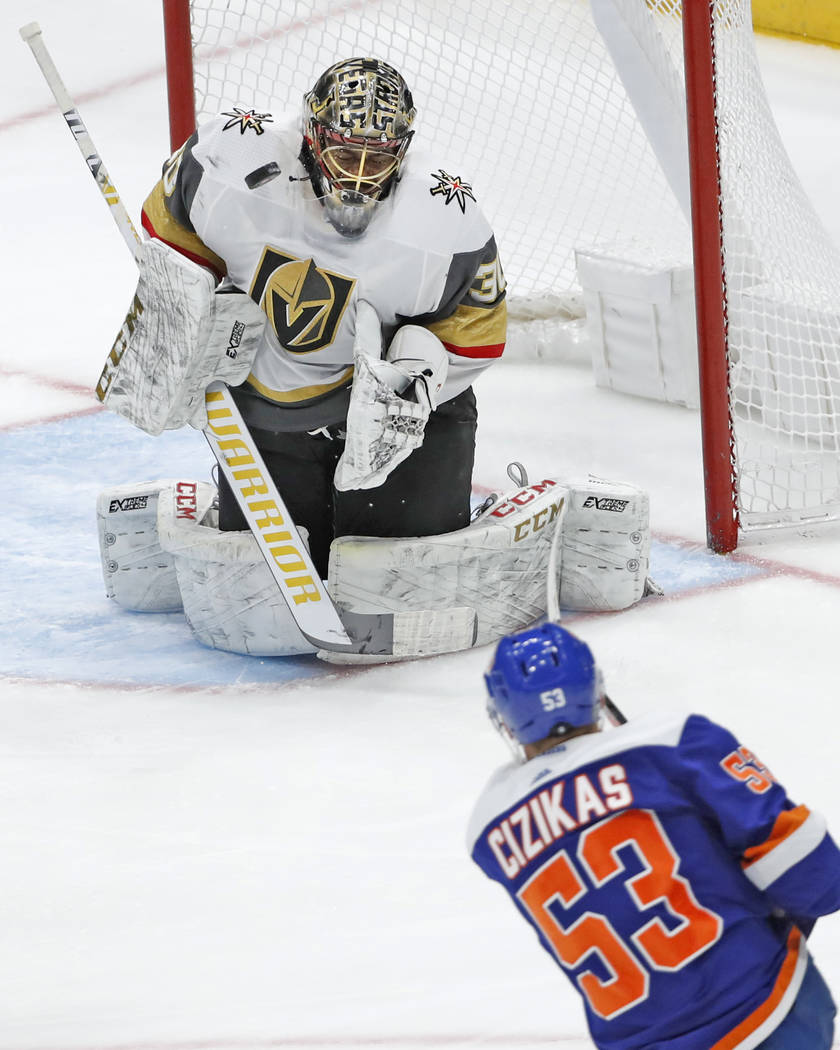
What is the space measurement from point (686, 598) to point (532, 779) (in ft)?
6.45

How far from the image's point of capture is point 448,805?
272 centimetres

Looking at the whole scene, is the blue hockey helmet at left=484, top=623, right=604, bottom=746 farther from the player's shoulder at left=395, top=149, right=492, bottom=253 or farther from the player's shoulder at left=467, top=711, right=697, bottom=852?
the player's shoulder at left=395, top=149, right=492, bottom=253

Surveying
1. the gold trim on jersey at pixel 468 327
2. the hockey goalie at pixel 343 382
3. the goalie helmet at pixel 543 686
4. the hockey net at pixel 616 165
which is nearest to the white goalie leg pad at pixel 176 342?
the hockey goalie at pixel 343 382

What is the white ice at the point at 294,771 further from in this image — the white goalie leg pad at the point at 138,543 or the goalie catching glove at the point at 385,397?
the goalie catching glove at the point at 385,397

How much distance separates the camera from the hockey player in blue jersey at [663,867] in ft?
5.31

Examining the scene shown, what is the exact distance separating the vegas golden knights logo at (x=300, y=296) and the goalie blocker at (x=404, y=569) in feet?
1.29

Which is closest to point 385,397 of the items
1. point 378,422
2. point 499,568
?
point 378,422

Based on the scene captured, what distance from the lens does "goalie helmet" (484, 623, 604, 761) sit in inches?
65.1

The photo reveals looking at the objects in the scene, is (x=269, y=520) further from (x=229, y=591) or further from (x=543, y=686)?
(x=543, y=686)

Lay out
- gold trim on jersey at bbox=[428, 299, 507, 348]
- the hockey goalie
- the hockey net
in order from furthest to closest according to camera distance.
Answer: the hockey net < gold trim on jersey at bbox=[428, 299, 507, 348] < the hockey goalie

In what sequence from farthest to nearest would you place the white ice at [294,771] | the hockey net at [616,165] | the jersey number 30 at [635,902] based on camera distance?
1. the hockey net at [616,165]
2. the white ice at [294,771]
3. the jersey number 30 at [635,902]

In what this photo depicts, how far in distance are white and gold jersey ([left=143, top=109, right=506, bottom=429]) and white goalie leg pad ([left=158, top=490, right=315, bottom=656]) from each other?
1.27 ft

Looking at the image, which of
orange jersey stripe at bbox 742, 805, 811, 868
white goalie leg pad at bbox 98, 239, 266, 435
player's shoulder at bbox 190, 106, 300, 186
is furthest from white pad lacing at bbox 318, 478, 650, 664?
orange jersey stripe at bbox 742, 805, 811, 868

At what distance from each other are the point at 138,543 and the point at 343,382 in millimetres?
600
